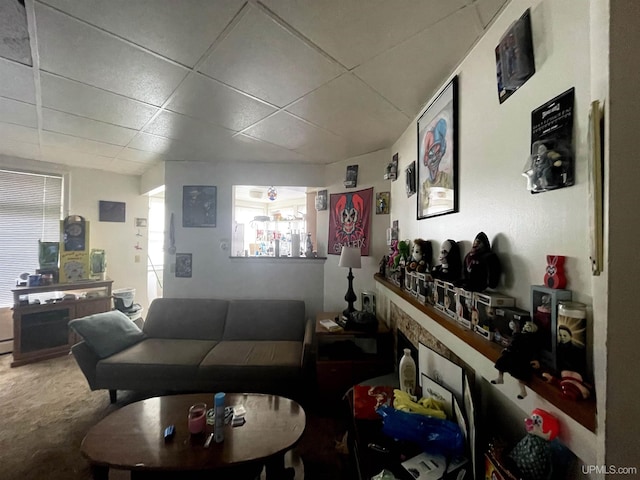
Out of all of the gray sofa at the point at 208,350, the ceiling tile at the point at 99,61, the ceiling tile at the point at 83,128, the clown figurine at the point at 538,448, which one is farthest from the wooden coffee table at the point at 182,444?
the ceiling tile at the point at 83,128

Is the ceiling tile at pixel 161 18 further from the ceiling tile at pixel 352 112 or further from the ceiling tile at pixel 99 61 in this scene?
the ceiling tile at pixel 352 112

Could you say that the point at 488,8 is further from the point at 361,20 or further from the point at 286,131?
the point at 286,131

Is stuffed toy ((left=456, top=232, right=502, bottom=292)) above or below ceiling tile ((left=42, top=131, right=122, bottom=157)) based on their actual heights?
below

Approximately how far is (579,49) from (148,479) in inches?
93.5

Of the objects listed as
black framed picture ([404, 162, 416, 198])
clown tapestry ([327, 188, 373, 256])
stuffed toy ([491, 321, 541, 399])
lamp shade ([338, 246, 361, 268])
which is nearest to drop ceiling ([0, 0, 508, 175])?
black framed picture ([404, 162, 416, 198])

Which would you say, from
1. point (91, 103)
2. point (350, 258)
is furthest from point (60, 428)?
point (350, 258)

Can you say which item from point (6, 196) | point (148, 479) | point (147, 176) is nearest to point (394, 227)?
point (148, 479)

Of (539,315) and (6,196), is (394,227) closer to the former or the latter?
(539,315)

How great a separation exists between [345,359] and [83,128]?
9.86 ft

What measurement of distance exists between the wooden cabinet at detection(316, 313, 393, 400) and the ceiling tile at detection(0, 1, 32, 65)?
243 centimetres

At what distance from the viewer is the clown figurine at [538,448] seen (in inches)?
25.1

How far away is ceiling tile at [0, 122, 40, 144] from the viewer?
216cm

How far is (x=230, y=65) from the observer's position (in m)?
1.29

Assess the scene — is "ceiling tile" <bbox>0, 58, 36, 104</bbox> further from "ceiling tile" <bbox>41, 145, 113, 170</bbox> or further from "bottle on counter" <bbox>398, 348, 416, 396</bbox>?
"bottle on counter" <bbox>398, 348, 416, 396</bbox>
